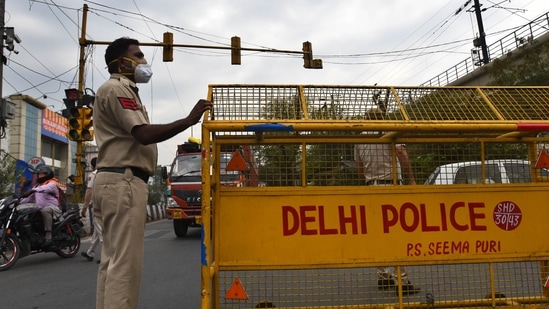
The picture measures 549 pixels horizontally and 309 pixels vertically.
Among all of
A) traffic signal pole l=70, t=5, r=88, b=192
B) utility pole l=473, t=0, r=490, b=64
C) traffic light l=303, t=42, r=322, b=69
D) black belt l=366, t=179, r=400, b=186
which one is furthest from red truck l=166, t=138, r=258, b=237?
utility pole l=473, t=0, r=490, b=64

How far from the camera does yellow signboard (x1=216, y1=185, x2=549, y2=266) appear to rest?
3037mm

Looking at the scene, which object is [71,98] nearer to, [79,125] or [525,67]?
[79,125]

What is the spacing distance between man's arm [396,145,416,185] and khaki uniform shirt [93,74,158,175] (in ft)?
6.40

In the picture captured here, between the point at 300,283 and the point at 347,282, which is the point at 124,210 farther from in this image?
the point at 347,282

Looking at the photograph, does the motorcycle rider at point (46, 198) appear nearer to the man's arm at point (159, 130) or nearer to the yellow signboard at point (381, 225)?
the yellow signboard at point (381, 225)

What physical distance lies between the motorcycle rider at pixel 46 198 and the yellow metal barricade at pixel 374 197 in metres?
5.12

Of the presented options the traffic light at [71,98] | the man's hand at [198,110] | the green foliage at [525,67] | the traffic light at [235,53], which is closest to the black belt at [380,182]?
the man's hand at [198,110]

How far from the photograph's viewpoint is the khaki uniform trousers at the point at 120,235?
7.61 ft

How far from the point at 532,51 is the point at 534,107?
53.3 feet

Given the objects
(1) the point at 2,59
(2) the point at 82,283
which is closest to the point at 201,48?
(1) the point at 2,59

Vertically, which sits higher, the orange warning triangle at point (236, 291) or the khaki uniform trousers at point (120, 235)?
the khaki uniform trousers at point (120, 235)

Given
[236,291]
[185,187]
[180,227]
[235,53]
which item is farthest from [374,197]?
[235,53]

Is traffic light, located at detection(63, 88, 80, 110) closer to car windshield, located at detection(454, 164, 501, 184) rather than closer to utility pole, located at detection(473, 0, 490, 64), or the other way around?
car windshield, located at detection(454, 164, 501, 184)

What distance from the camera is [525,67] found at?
54.4 ft
